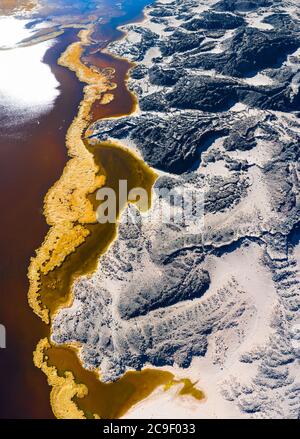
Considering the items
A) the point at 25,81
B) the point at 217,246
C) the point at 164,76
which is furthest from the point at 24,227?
the point at 25,81

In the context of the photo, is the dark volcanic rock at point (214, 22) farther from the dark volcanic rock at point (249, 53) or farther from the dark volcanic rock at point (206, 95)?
the dark volcanic rock at point (206, 95)

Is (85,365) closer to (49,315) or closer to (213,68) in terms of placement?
(49,315)

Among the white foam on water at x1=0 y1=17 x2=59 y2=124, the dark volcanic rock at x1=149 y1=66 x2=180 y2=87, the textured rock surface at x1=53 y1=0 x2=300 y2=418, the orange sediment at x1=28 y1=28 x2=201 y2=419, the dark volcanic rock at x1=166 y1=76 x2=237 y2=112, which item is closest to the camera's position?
the orange sediment at x1=28 y1=28 x2=201 y2=419

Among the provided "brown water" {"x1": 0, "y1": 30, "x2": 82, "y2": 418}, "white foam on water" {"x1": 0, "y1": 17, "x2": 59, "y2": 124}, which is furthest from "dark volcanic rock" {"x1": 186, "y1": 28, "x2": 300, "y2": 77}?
"white foam on water" {"x1": 0, "y1": 17, "x2": 59, "y2": 124}

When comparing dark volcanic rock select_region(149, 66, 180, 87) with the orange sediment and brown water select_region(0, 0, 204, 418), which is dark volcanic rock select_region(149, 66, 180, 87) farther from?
the orange sediment

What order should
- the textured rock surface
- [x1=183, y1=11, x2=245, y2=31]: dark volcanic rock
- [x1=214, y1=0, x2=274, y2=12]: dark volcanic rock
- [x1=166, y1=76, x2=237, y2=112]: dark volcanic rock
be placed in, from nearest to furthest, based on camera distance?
the textured rock surface
[x1=166, y1=76, x2=237, y2=112]: dark volcanic rock
[x1=183, y1=11, x2=245, y2=31]: dark volcanic rock
[x1=214, y1=0, x2=274, y2=12]: dark volcanic rock

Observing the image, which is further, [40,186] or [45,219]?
[40,186]

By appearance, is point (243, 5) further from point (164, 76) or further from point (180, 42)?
point (164, 76)
